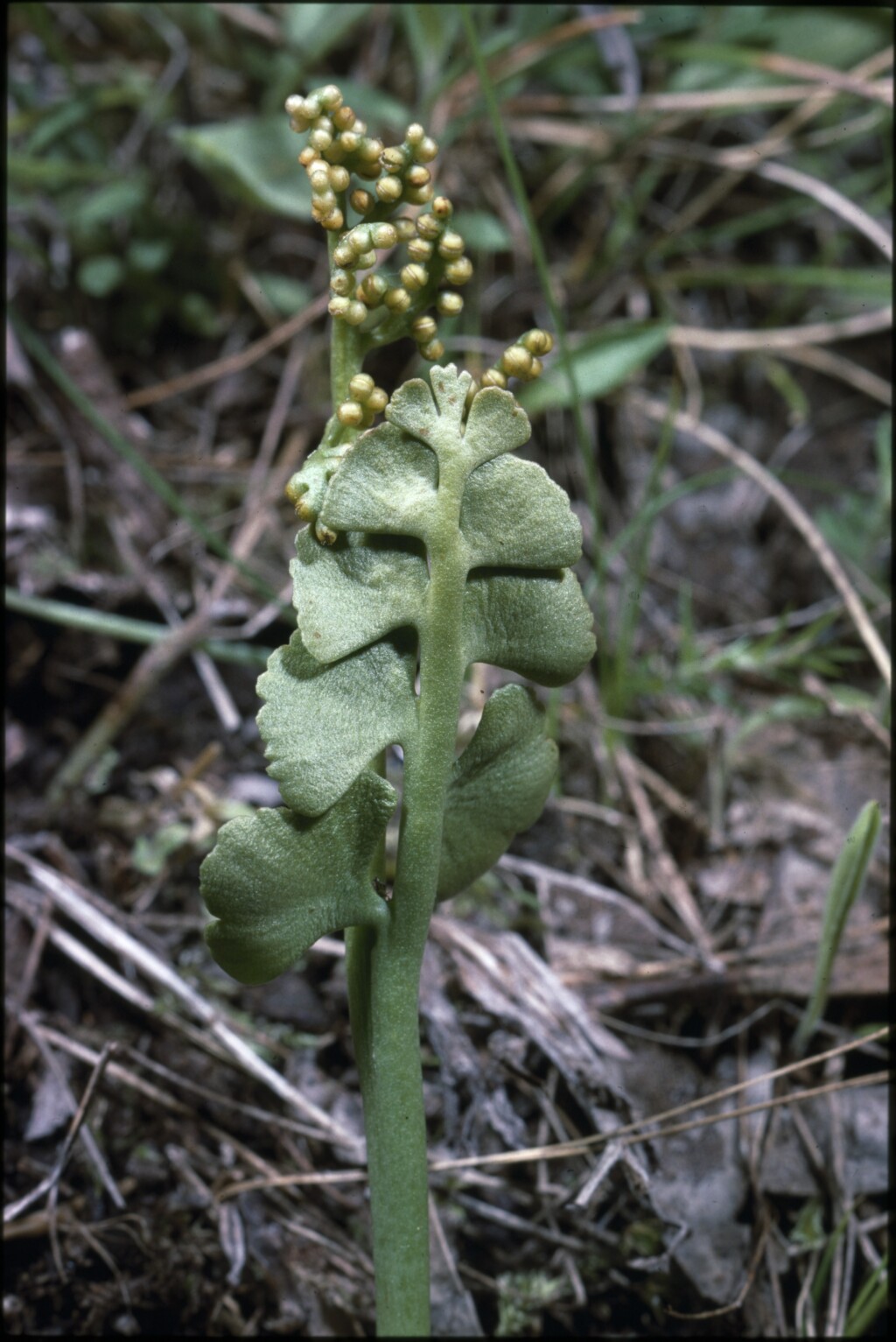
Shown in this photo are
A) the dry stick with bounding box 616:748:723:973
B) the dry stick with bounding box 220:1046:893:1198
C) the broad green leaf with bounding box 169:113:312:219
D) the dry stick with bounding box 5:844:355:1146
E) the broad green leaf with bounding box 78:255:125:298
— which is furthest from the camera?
the broad green leaf with bounding box 78:255:125:298

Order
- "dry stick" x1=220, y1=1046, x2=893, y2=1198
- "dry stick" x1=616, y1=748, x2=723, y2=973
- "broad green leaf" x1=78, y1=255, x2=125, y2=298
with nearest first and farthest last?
"dry stick" x1=220, y1=1046, x2=893, y2=1198 → "dry stick" x1=616, y1=748, x2=723, y2=973 → "broad green leaf" x1=78, y1=255, x2=125, y2=298

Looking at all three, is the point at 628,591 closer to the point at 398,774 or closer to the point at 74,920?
the point at 398,774

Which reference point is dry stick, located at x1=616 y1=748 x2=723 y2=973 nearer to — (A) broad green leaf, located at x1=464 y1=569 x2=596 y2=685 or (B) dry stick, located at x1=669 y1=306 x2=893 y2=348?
(A) broad green leaf, located at x1=464 y1=569 x2=596 y2=685

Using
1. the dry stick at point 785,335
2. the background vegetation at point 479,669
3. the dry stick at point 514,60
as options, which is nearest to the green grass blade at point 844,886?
the background vegetation at point 479,669

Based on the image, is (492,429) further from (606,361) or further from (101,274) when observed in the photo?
(101,274)

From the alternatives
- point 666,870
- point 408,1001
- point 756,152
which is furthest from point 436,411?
point 756,152

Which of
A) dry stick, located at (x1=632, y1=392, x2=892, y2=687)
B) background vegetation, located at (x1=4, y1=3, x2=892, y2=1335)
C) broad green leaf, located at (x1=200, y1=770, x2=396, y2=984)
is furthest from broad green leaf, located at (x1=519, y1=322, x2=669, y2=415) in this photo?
broad green leaf, located at (x1=200, y1=770, x2=396, y2=984)

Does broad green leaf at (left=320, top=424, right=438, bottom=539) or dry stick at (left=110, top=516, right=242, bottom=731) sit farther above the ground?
broad green leaf at (left=320, top=424, right=438, bottom=539)

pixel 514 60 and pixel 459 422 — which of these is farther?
pixel 514 60
